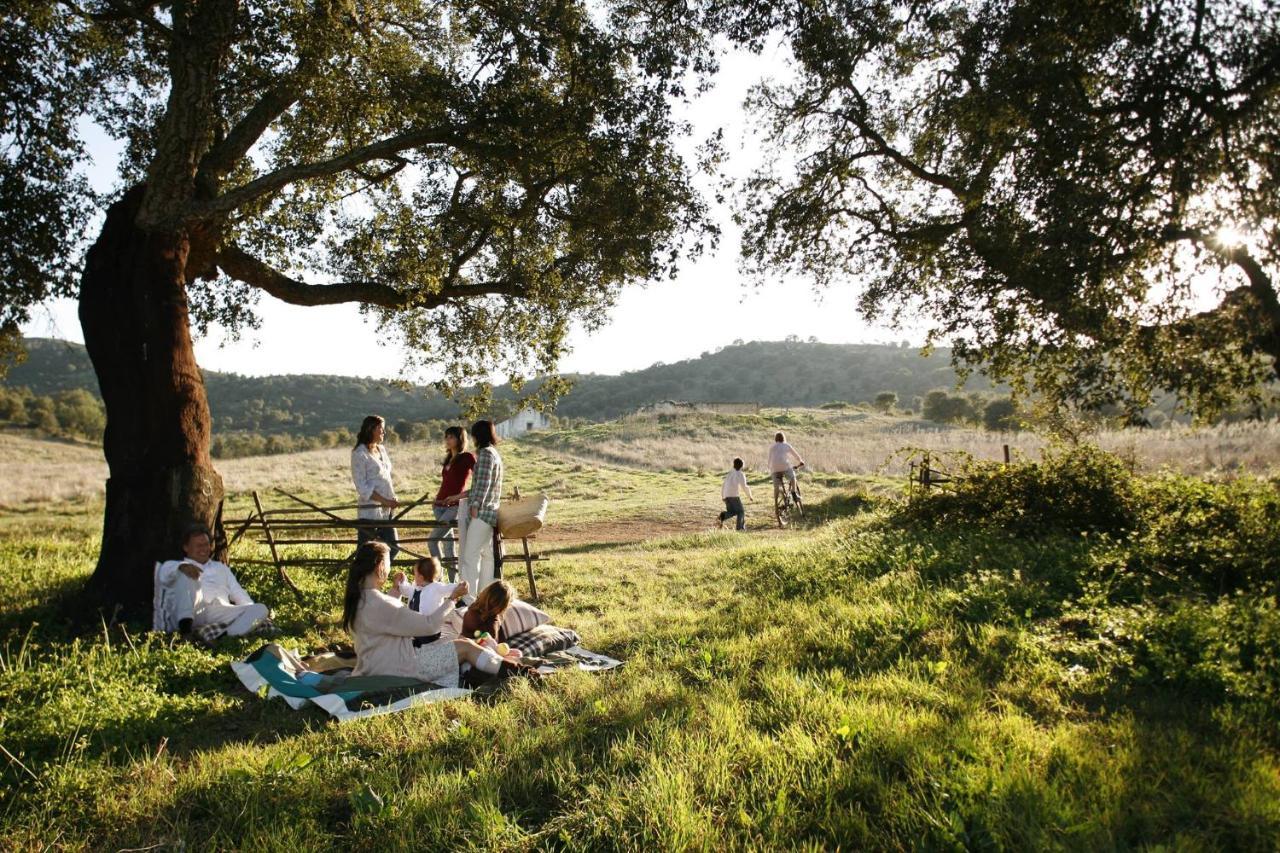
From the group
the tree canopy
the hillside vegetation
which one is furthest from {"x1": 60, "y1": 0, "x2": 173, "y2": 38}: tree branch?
the hillside vegetation

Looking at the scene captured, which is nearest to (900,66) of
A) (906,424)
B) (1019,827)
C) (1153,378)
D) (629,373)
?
(1153,378)

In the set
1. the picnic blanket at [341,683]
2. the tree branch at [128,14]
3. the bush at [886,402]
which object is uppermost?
the tree branch at [128,14]

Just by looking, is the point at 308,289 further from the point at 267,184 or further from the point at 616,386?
the point at 616,386

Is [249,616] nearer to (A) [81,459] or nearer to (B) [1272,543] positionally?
(B) [1272,543]

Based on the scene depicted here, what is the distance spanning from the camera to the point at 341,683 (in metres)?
5.62

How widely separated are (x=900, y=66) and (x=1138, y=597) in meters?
8.18

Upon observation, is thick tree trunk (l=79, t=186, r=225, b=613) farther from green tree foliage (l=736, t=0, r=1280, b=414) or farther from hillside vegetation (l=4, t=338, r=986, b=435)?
hillside vegetation (l=4, t=338, r=986, b=435)

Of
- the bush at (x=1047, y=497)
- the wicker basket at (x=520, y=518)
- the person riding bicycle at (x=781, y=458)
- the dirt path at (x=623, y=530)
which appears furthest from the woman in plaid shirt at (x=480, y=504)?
the person riding bicycle at (x=781, y=458)

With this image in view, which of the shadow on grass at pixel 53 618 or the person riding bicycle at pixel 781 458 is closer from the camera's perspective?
the shadow on grass at pixel 53 618

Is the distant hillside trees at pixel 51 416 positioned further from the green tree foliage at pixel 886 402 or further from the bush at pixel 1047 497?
the green tree foliage at pixel 886 402

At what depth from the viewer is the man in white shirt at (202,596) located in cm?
702

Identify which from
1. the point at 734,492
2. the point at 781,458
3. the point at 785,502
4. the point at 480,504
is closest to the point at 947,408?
the point at 785,502

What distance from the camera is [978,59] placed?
8.90 metres

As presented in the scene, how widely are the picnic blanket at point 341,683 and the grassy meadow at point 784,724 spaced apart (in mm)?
148
